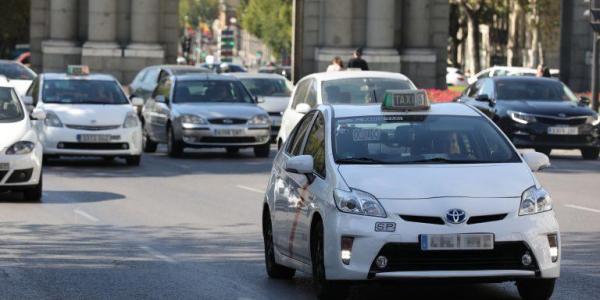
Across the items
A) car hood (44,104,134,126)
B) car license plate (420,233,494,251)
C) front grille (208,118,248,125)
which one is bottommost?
front grille (208,118,248,125)

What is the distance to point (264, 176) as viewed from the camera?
25.8m

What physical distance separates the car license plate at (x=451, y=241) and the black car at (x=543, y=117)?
1926 cm

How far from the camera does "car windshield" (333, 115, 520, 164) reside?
37.8 ft

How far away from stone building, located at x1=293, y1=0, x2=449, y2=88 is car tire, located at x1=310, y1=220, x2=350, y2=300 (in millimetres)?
39363

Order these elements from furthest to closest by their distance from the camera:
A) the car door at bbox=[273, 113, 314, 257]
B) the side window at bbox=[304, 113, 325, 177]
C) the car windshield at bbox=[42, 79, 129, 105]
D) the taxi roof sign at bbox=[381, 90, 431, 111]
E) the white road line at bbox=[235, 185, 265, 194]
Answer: the car windshield at bbox=[42, 79, 129, 105]
the white road line at bbox=[235, 185, 265, 194]
the taxi roof sign at bbox=[381, 90, 431, 111]
the car door at bbox=[273, 113, 314, 257]
the side window at bbox=[304, 113, 325, 177]

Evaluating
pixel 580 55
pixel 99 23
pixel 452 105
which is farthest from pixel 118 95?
pixel 580 55

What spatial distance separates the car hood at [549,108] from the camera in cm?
3058

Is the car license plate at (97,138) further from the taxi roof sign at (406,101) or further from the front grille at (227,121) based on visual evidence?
the taxi roof sign at (406,101)

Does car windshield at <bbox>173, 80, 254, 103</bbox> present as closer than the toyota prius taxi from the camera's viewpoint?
No

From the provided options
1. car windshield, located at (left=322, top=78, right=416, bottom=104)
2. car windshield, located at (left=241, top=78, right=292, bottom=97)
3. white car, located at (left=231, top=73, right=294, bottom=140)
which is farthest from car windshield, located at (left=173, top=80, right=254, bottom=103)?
car windshield, located at (left=241, top=78, right=292, bottom=97)

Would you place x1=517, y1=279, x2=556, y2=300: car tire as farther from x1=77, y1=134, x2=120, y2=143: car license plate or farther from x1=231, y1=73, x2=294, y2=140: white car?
x1=231, y1=73, x2=294, y2=140: white car

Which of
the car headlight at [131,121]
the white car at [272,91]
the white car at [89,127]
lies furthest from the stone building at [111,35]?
the car headlight at [131,121]

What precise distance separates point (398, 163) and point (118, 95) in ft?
57.3

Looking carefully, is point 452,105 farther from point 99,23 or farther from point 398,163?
point 99,23
